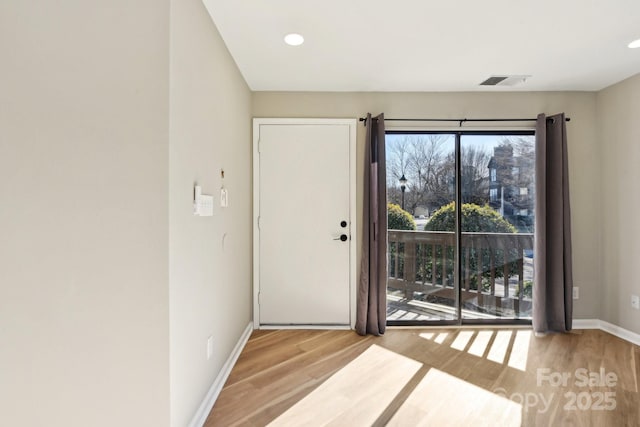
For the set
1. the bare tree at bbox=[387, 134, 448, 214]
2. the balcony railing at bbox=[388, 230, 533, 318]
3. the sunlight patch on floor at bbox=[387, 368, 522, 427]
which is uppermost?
the bare tree at bbox=[387, 134, 448, 214]

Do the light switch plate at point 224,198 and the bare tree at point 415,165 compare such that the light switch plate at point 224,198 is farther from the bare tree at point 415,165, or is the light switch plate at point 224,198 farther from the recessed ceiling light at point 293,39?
the bare tree at point 415,165

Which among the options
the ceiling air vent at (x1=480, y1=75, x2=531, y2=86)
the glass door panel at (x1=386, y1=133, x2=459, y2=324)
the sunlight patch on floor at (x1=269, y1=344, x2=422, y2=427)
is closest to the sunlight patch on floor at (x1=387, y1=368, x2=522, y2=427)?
the sunlight patch on floor at (x1=269, y1=344, x2=422, y2=427)

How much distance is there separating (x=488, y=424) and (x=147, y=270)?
2004 mm

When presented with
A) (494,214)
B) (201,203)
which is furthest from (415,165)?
(201,203)

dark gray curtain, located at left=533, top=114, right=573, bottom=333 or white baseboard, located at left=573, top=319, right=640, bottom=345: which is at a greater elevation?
dark gray curtain, located at left=533, top=114, right=573, bottom=333

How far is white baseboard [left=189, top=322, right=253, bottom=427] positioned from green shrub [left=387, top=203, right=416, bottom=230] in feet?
6.04

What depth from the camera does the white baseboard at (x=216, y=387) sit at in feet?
5.37

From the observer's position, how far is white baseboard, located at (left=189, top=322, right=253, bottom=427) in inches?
64.5

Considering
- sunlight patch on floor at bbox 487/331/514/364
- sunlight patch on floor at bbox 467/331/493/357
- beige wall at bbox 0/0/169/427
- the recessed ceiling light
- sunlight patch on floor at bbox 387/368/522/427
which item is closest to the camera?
beige wall at bbox 0/0/169/427

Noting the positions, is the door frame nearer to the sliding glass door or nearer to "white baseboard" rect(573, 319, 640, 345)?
the sliding glass door

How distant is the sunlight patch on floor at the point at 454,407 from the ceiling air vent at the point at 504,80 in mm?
2638

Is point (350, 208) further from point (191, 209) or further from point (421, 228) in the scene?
point (191, 209)

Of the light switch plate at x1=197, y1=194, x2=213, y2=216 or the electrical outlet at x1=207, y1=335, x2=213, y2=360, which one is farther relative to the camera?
the electrical outlet at x1=207, y1=335, x2=213, y2=360

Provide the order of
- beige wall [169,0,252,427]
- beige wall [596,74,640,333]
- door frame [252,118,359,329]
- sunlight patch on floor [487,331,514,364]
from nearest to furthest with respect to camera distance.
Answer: beige wall [169,0,252,427] → sunlight patch on floor [487,331,514,364] → beige wall [596,74,640,333] → door frame [252,118,359,329]
